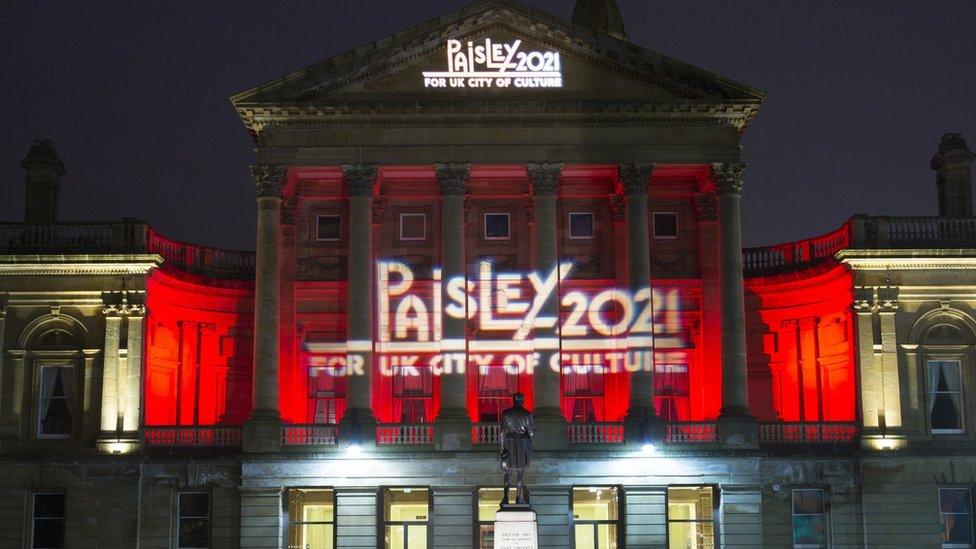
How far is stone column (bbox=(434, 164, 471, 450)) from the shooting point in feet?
183

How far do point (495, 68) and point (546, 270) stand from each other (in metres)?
8.30

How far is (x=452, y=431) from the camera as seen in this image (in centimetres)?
5497

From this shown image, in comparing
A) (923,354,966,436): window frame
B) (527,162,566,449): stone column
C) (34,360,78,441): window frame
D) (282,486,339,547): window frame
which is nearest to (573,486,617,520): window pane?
(527,162,566,449): stone column

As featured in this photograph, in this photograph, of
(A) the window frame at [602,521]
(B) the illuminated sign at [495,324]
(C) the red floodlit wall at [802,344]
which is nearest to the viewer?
(A) the window frame at [602,521]

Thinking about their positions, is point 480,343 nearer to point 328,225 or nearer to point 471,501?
point 471,501

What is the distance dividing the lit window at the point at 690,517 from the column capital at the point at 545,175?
12.7m

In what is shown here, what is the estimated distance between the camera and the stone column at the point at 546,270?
55.7 metres

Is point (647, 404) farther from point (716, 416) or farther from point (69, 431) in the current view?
point (69, 431)

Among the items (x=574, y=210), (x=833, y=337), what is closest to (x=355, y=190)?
(x=574, y=210)

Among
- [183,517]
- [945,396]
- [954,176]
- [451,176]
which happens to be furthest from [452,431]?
[954,176]

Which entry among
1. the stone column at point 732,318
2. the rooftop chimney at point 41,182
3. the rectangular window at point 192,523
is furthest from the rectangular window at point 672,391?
the rooftop chimney at point 41,182

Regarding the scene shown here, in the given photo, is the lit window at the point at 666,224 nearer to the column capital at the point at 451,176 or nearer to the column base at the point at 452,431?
the column capital at the point at 451,176

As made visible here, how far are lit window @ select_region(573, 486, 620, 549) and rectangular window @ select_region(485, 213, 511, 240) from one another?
12044 millimetres

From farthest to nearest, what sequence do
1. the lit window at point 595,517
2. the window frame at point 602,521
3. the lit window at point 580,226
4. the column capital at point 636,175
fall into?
1. the lit window at point 580,226
2. the column capital at point 636,175
3. the lit window at point 595,517
4. the window frame at point 602,521
